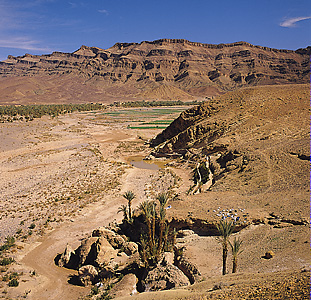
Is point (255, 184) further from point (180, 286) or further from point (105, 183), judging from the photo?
point (105, 183)

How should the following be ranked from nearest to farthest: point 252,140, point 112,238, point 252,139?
point 112,238 → point 252,140 → point 252,139

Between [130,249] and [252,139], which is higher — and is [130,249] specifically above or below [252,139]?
below

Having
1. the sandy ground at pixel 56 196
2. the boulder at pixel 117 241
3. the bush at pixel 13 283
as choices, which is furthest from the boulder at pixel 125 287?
the bush at pixel 13 283

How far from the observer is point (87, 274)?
38.9 feet

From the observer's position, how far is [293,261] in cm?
920

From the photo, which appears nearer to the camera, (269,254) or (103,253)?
(269,254)

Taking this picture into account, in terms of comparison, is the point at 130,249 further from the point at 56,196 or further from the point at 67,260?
the point at 56,196

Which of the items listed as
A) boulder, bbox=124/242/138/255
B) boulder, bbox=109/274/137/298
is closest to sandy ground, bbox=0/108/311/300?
boulder, bbox=109/274/137/298

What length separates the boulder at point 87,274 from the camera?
38.4ft

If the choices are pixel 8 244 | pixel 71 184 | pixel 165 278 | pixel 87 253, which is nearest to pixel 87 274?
pixel 87 253

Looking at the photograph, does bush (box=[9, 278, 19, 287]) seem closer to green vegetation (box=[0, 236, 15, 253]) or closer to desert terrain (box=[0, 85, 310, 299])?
desert terrain (box=[0, 85, 310, 299])

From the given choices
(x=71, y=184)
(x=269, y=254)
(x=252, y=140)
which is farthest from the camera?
(x=252, y=140)

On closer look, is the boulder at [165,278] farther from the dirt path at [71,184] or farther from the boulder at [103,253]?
the dirt path at [71,184]

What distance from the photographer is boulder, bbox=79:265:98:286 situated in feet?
38.4
